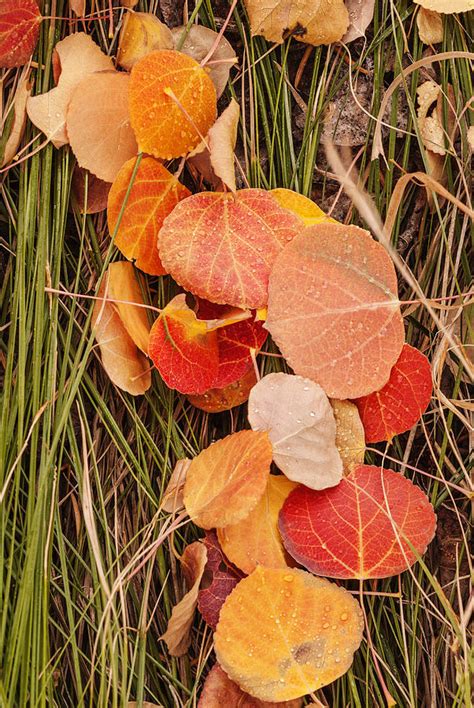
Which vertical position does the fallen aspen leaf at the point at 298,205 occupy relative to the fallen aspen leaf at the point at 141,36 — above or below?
below

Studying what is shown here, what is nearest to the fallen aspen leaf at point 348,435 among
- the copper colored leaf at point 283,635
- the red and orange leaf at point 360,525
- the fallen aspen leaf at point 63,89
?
the red and orange leaf at point 360,525

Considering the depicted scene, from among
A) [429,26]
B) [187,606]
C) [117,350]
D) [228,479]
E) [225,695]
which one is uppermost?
[429,26]

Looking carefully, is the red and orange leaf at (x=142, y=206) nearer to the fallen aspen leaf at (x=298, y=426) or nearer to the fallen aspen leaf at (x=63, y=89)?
the fallen aspen leaf at (x=63, y=89)

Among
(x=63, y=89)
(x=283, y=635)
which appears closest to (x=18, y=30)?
(x=63, y=89)

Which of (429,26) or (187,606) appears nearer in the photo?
(187,606)

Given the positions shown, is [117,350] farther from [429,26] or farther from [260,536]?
[429,26]

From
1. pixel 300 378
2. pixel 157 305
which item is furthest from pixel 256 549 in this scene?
pixel 157 305

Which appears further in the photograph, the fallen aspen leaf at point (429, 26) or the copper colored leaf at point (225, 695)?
the fallen aspen leaf at point (429, 26)
